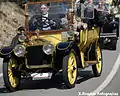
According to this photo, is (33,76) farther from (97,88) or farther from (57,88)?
(97,88)

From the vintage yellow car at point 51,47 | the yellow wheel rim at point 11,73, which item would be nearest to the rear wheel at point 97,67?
the vintage yellow car at point 51,47

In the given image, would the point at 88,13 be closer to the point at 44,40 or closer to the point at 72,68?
the point at 44,40

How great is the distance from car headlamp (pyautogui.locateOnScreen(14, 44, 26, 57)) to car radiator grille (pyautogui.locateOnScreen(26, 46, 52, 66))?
147 millimetres

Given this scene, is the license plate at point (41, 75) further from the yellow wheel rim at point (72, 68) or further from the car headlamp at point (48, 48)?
the car headlamp at point (48, 48)

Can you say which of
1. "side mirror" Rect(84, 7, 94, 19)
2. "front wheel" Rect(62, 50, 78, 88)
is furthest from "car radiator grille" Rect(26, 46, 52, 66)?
"side mirror" Rect(84, 7, 94, 19)

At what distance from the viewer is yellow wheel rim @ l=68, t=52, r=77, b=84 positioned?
A: 9.71 meters

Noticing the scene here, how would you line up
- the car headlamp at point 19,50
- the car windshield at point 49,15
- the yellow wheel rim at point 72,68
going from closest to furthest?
1. the yellow wheel rim at point 72,68
2. the car headlamp at point 19,50
3. the car windshield at point 49,15

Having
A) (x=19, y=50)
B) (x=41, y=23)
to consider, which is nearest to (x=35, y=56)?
(x=19, y=50)

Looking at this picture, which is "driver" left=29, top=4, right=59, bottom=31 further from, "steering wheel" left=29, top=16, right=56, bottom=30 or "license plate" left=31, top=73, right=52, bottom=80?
"license plate" left=31, top=73, right=52, bottom=80

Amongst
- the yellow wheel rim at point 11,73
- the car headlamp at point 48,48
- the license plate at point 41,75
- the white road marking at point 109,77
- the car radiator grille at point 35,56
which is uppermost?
the car headlamp at point 48,48

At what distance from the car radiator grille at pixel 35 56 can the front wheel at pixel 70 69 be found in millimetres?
502

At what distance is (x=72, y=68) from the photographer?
388 inches

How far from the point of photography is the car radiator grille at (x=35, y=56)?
984cm

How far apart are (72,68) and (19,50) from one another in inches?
47.3
